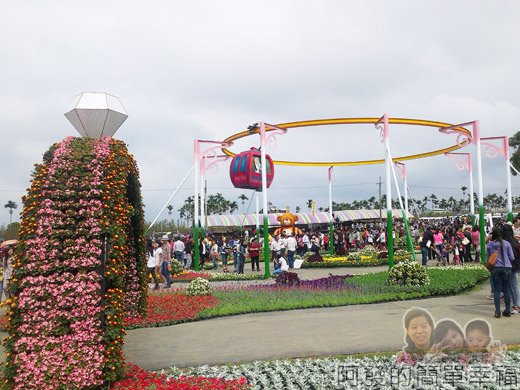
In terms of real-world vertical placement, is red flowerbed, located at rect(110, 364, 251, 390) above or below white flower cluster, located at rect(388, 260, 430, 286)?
below

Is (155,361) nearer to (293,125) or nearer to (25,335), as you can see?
(25,335)

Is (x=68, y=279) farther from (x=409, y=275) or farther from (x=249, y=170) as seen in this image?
(x=249, y=170)

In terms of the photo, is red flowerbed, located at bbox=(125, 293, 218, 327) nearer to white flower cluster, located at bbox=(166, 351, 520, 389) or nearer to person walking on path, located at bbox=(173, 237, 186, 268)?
white flower cluster, located at bbox=(166, 351, 520, 389)

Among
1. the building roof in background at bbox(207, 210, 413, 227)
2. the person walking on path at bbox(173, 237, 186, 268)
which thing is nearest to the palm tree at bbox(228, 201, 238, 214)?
the building roof in background at bbox(207, 210, 413, 227)

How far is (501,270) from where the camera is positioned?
29.6 feet

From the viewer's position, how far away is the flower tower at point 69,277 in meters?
5.32

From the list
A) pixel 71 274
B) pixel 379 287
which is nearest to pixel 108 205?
pixel 71 274

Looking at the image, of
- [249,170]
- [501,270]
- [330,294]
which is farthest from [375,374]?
[249,170]

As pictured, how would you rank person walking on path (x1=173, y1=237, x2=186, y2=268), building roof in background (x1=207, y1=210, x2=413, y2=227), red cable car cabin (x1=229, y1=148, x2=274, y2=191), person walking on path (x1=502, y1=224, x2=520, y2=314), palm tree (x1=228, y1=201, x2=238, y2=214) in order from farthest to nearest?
palm tree (x1=228, y1=201, x2=238, y2=214) < building roof in background (x1=207, y1=210, x2=413, y2=227) < person walking on path (x1=173, y1=237, x2=186, y2=268) < red cable car cabin (x1=229, y1=148, x2=274, y2=191) < person walking on path (x1=502, y1=224, x2=520, y2=314)

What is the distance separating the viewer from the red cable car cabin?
70.1 ft

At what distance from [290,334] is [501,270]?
13.9 ft

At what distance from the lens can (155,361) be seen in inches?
269

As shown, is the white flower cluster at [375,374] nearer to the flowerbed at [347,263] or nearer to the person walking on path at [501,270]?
the person walking on path at [501,270]

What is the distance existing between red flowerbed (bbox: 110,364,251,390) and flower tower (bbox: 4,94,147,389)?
0.61ft
